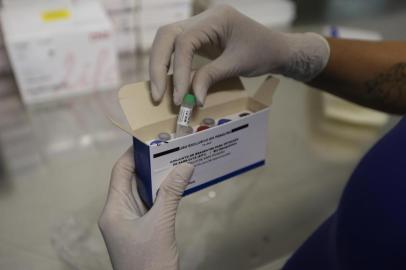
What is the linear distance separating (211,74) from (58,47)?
22.6 inches

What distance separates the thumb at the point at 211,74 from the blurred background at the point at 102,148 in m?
0.14

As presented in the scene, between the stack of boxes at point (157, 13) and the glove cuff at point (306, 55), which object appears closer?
the glove cuff at point (306, 55)

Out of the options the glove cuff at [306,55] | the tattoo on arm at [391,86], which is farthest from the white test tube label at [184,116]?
the tattoo on arm at [391,86]

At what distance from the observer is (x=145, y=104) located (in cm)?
50

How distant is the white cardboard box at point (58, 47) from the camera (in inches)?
37.0

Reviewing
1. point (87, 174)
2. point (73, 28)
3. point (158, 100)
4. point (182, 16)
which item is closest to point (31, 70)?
point (73, 28)

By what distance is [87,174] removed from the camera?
2.81 ft

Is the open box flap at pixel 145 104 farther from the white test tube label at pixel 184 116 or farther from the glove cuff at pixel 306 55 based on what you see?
the glove cuff at pixel 306 55

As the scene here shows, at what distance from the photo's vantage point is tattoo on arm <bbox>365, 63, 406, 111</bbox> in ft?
2.07

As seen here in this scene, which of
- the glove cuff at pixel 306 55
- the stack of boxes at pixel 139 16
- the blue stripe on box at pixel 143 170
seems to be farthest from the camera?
the stack of boxes at pixel 139 16

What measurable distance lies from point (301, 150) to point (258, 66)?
1.39 feet

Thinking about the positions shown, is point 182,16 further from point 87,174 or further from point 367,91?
point 367,91

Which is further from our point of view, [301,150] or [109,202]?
[301,150]

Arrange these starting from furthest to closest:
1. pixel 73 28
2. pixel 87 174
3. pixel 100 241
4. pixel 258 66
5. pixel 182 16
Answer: pixel 182 16 → pixel 73 28 → pixel 87 174 → pixel 100 241 → pixel 258 66
